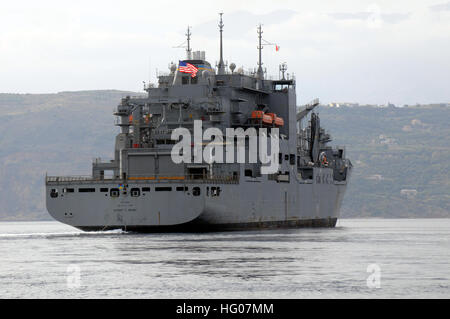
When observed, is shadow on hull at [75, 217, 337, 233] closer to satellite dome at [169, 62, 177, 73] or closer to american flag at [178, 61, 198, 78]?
american flag at [178, 61, 198, 78]

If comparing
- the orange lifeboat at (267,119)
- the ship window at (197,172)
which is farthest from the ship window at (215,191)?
the orange lifeboat at (267,119)

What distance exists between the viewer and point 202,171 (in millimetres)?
68312

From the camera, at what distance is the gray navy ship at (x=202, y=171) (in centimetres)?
6431

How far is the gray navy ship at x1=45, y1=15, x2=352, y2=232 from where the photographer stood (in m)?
64.3

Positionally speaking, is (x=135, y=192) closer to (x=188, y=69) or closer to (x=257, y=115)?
(x=188, y=69)

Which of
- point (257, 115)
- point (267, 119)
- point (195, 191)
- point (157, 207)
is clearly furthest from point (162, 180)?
point (267, 119)

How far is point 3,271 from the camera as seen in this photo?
1586 inches

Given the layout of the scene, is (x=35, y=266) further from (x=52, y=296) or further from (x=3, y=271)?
(x=52, y=296)

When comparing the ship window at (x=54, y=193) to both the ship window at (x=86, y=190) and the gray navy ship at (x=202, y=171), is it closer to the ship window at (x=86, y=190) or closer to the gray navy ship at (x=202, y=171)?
the gray navy ship at (x=202, y=171)

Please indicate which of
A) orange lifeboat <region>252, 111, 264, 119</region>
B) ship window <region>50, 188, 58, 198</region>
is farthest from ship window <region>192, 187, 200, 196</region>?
orange lifeboat <region>252, 111, 264, 119</region>

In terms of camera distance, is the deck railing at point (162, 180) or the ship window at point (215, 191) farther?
the ship window at point (215, 191)
